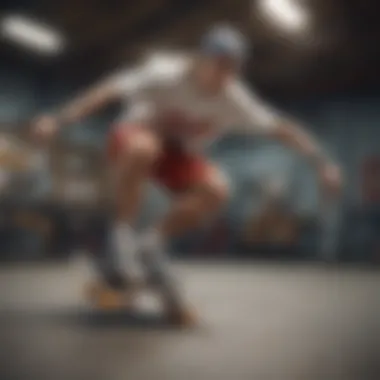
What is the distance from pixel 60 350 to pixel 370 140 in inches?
24.3

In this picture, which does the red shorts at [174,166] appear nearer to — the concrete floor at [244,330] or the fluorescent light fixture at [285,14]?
the concrete floor at [244,330]

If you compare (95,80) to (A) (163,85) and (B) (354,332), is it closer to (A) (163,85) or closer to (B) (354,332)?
(A) (163,85)

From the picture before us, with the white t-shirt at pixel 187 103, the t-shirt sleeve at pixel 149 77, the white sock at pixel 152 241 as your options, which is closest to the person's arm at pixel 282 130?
the white t-shirt at pixel 187 103

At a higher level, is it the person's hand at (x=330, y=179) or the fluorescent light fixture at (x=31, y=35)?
the fluorescent light fixture at (x=31, y=35)

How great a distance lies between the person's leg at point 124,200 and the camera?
131 centimetres

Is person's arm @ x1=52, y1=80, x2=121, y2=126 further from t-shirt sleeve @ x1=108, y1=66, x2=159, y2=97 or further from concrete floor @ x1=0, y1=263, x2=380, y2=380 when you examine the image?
concrete floor @ x1=0, y1=263, x2=380, y2=380

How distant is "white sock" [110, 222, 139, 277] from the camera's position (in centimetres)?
131

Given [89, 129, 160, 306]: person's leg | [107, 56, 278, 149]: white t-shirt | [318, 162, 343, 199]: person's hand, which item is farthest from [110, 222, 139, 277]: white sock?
[318, 162, 343, 199]: person's hand

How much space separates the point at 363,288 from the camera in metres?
1.26

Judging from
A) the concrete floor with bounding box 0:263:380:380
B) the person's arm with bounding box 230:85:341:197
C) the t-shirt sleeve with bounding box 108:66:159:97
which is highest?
the t-shirt sleeve with bounding box 108:66:159:97

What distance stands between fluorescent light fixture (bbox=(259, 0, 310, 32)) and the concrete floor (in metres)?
0.39

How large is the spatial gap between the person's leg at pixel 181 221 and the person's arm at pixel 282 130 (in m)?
0.10

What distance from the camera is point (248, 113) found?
130 centimetres

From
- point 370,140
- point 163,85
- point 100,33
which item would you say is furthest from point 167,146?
point 370,140
